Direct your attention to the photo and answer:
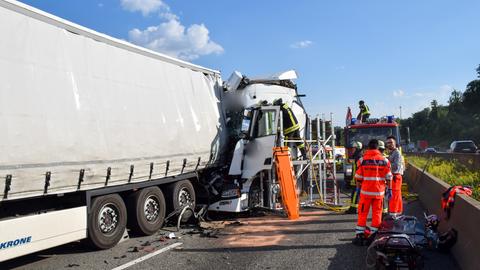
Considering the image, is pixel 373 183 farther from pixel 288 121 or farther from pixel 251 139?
pixel 288 121

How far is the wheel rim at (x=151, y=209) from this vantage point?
28.0ft

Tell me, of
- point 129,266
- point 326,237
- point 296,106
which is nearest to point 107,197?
point 129,266

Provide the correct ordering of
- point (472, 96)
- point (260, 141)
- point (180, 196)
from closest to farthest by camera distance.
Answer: point (180, 196) → point (260, 141) → point (472, 96)

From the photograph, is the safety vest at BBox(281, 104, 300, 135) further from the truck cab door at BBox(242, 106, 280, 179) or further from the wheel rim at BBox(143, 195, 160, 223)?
the wheel rim at BBox(143, 195, 160, 223)

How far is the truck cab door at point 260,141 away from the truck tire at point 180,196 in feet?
4.87

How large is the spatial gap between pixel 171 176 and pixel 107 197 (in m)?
1.89

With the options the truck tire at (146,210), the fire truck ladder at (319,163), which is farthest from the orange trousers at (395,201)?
the truck tire at (146,210)

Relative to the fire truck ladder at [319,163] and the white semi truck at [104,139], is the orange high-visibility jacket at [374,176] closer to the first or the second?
the white semi truck at [104,139]

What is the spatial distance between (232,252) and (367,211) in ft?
7.26

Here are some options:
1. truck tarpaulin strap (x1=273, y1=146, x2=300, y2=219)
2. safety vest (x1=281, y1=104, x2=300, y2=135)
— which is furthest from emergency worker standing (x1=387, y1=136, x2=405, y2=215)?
safety vest (x1=281, y1=104, x2=300, y2=135)

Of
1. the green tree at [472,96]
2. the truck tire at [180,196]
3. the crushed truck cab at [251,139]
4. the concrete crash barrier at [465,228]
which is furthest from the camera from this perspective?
the green tree at [472,96]

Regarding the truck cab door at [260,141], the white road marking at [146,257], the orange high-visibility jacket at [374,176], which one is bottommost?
the white road marking at [146,257]

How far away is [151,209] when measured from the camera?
8.72 m

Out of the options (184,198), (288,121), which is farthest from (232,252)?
(288,121)
